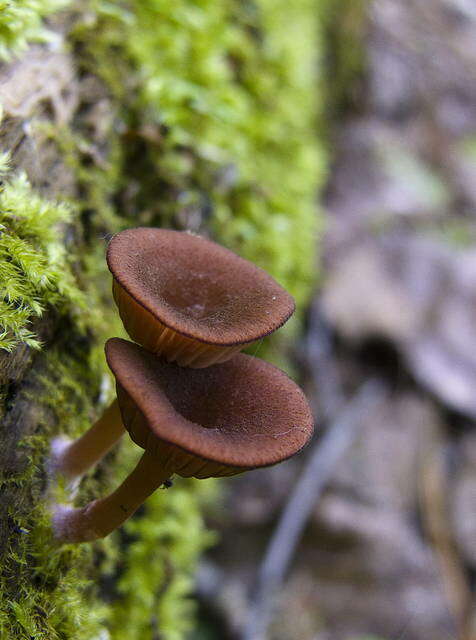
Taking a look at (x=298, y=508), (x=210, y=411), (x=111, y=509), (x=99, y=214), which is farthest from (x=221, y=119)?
(x=298, y=508)

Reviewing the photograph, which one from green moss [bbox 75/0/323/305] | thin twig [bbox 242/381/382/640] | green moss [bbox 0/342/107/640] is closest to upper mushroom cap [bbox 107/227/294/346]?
green moss [bbox 0/342/107/640]

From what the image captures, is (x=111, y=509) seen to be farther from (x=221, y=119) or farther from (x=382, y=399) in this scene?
(x=382, y=399)

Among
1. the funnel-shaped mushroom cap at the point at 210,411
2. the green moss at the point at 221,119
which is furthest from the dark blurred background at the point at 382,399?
the funnel-shaped mushroom cap at the point at 210,411

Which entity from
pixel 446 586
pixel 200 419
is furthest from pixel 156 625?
pixel 446 586

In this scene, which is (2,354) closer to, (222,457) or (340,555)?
(222,457)

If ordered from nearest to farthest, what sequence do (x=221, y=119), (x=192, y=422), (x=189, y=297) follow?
(x=192, y=422) < (x=189, y=297) < (x=221, y=119)

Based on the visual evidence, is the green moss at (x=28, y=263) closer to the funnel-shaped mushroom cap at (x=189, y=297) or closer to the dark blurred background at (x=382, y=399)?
the funnel-shaped mushroom cap at (x=189, y=297)
